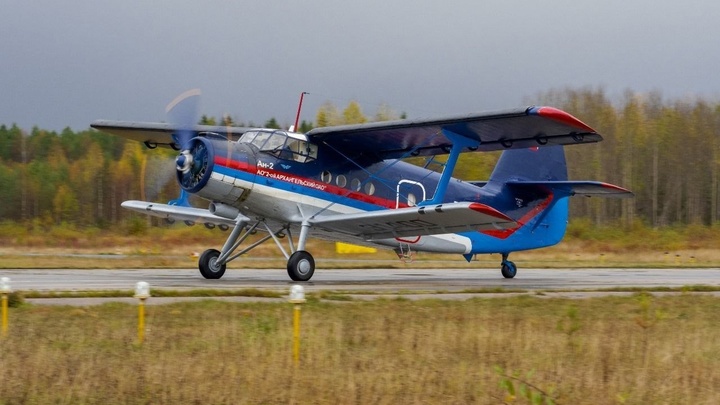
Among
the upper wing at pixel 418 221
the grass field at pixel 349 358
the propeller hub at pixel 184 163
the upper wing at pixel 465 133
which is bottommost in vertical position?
the grass field at pixel 349 358

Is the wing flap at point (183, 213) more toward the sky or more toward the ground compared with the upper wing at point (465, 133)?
more toward the ground

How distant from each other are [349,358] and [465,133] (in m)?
12.2

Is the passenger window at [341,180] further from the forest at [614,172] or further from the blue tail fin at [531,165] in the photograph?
the forest at [614,172]

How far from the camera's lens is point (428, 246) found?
2375 cm

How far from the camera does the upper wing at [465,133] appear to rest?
1944 cm

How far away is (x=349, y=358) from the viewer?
378 inches

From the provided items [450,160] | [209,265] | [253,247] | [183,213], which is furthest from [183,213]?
[450,160]

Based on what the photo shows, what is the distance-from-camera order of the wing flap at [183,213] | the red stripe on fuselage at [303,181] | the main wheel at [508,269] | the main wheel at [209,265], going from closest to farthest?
1. the red stripe on fuselage at [303,181]
2. the main wheel at [209,265]
3. the wing flap at [183,213]
4. the main wheel at [508,269]

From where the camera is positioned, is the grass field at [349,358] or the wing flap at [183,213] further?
the wing flap at [183,213]

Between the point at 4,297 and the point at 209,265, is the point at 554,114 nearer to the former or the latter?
the point at 209,265

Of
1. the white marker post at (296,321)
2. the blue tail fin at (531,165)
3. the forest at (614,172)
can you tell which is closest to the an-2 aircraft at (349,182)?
the blue tail fin at (531,165)

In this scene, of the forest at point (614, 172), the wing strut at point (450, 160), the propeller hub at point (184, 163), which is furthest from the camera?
the forest at point (614, 172)

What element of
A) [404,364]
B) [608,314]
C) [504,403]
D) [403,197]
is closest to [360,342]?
[404,364]

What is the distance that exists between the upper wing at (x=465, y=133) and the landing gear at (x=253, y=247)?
233 centimetres
